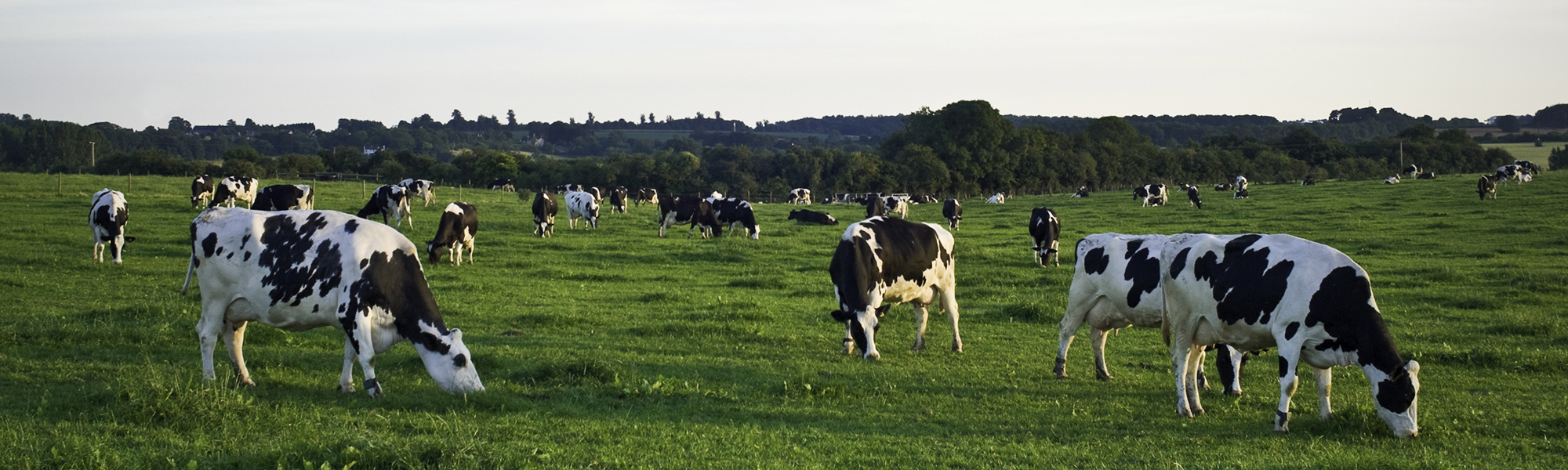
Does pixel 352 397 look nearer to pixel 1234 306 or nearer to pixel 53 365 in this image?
pixel 53 365

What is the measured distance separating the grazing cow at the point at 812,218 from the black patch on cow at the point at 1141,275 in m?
31.3

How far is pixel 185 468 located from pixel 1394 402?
923 centimetres

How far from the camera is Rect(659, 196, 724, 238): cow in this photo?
113ft

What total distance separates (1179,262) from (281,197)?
3092 cm

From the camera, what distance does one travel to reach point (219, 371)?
9.95 m

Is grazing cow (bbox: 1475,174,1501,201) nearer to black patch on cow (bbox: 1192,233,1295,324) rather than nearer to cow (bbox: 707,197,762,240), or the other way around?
cow (bbox: 707,197,762,240)

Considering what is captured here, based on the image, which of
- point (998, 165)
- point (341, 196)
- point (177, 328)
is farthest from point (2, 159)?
point (177, 328)

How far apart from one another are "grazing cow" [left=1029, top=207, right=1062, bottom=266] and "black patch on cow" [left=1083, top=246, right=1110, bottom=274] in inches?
519

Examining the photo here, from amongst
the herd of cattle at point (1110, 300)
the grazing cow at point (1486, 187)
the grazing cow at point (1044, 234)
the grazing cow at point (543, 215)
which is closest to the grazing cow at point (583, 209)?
the grazing cow at point (543, 215)

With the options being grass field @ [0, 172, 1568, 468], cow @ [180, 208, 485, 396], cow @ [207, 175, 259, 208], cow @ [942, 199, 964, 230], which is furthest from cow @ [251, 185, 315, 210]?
cow @ [180, 208, 485, 396]

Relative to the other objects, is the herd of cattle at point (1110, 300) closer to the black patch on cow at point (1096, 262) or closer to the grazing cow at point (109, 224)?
the black patch on cow at point (1096, 262)

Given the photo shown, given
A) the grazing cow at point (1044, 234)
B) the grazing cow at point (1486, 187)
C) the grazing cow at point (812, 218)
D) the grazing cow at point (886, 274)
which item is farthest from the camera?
the grazing cow at point (1486, 187)

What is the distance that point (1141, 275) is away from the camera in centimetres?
1136

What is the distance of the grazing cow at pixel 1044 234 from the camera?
83.5 ft
